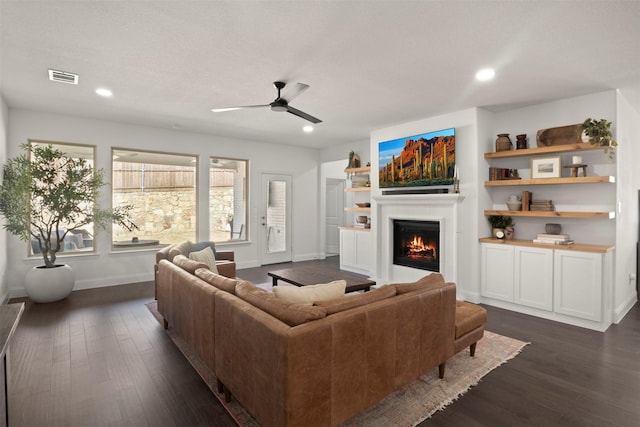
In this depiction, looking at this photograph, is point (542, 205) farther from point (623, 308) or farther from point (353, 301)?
point (353, 301)

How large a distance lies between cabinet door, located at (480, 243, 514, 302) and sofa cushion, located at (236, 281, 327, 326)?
3.39 meters

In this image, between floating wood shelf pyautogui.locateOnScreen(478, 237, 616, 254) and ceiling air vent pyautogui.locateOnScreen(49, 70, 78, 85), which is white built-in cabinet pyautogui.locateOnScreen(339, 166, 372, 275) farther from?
ceiling air vent pyautogui.locateOnScreen(49, 70, 78, 85)

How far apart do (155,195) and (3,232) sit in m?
2.10

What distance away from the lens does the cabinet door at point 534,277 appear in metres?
3.96

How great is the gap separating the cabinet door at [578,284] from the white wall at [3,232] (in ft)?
22.3

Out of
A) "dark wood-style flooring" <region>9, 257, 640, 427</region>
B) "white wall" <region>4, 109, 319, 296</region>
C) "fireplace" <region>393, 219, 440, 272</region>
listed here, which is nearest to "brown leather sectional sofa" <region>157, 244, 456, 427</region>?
"dark wood-style flooring" <region>9, 257, 640, 427</region>

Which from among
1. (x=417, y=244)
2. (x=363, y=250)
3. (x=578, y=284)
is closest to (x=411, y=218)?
(x=417, y=244)

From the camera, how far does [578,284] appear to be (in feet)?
12.3

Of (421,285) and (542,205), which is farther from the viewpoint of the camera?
(542,205)

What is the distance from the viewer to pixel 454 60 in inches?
121

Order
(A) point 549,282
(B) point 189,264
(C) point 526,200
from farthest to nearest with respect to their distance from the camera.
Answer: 1. (C) point 526,200
2. (A) point 549,282
3. (B) point 189,264

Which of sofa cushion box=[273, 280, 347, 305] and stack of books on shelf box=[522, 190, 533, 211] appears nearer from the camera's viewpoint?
sofa cushion box=[273, 280, 347, 305]

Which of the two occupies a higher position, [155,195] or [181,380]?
[155,195]

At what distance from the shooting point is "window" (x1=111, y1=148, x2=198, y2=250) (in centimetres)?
573
